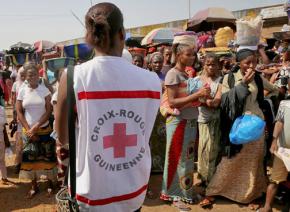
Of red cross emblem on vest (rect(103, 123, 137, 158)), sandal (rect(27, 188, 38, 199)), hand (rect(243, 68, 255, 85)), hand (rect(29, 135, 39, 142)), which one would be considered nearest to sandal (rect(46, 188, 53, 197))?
sandal (rect(27, 188, 38, 199))

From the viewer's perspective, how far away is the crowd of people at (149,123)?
1561mm

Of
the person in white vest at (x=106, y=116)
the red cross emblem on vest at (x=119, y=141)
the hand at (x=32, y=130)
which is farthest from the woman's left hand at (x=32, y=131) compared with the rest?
the red cross emblem on vest at (x=119, y=141)

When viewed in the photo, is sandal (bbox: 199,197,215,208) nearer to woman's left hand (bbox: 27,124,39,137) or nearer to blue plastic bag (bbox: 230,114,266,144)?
blue plastic bag (bbox: 230,114,266,144)

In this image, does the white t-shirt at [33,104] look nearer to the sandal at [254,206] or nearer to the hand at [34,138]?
the hand at [34,138]

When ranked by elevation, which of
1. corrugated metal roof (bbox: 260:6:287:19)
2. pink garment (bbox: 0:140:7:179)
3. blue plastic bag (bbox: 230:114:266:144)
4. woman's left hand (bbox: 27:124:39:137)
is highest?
corrugated metal roof (bbox: 260:6:287:19)

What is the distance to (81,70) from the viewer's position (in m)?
1.53

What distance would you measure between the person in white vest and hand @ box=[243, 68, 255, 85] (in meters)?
2.21

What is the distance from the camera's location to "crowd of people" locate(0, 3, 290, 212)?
1561 mm

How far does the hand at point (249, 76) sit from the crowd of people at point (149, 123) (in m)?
0.01

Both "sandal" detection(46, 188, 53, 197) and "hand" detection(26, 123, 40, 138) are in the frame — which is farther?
"sandal" detection(46, 188, 53, 197)

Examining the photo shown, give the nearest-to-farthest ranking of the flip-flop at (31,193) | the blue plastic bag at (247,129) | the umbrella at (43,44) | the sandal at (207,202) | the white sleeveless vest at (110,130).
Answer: the white sleeveless vest at (110,130)
the blue plastic bag at (247,129)
the sandal at (207,202)
the flip-flop at (31,193)
the umbrella at (43,44)

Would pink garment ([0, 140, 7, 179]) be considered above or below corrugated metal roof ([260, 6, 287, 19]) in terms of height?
below

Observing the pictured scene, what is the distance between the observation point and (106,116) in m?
1.56

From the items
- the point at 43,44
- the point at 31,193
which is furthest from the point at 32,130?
the point at 43,44
